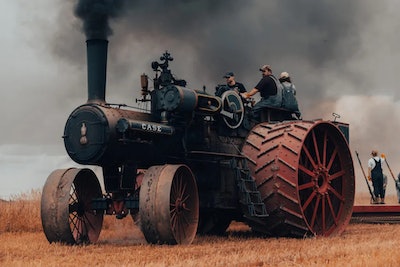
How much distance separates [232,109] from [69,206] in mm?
3243

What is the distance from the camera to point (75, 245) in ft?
30.8

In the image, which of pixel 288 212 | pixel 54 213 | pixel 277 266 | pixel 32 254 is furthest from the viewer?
pixel 288 212

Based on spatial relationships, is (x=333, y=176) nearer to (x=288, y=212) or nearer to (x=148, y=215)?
(x=288, y=212)

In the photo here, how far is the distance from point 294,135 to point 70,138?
3.72 metres

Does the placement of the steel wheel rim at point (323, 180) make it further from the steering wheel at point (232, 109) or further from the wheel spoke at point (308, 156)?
the steering wheel at point (232, 109)

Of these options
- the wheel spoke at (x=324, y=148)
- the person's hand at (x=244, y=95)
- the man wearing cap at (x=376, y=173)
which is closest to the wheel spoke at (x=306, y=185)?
the wheel spoke at (x=324, y=148)

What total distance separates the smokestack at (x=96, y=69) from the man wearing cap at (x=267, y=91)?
10.2 feet

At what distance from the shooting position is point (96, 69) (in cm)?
938

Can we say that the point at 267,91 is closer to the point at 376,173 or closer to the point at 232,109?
the point at 232,109

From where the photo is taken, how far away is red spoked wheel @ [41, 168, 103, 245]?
950 centimetres

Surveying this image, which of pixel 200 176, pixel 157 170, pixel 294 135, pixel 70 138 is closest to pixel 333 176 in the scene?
pixel 294 135

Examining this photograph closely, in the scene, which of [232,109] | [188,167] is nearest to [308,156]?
[232,109]

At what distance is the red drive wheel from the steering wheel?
369 millimetres

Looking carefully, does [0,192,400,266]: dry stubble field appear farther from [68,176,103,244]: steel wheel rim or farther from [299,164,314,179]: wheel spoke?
[299,164,314,179]: wheel spoke
